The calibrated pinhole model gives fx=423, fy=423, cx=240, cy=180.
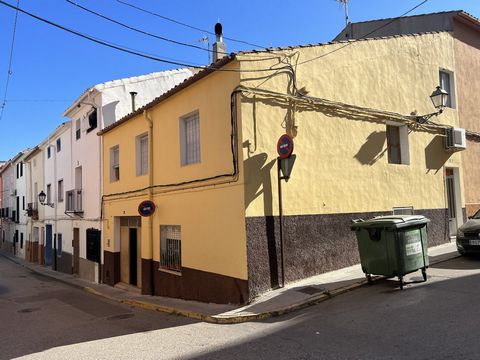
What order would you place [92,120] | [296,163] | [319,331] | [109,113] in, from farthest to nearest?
1. [92,120]
2. [109,113]
3. [296,163]
4. [319,331]

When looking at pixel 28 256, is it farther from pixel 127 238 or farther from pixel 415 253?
pixel 415 253

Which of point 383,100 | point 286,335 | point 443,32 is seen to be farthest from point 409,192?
point 286,335

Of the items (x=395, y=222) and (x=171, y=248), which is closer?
(x=395, y=222)

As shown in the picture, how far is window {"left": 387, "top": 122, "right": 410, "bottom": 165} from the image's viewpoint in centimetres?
1175

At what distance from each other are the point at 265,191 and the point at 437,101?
257 inches

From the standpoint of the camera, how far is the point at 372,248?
824cm

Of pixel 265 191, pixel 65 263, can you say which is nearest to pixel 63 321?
pixel 265 191

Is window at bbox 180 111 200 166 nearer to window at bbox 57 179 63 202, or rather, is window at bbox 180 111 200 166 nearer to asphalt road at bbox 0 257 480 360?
asphalt road at bbox 0 257 480 360

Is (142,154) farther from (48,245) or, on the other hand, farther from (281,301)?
(48,245)

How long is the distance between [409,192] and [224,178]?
573 centimetres

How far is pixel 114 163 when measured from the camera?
1569 centimetres

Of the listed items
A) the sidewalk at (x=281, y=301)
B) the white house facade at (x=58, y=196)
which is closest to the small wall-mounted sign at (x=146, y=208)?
the sidewalk at (x=281, y=301)

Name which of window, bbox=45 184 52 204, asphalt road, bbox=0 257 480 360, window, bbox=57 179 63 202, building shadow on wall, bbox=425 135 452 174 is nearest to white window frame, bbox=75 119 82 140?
window, bbox=57 179 63 202

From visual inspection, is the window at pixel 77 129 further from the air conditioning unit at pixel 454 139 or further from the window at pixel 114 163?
the air conditioning unit at pixel 454 139
